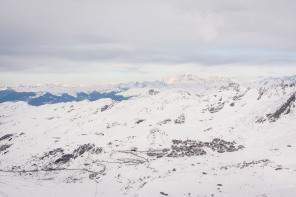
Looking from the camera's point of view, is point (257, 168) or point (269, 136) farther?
point (269, 136)

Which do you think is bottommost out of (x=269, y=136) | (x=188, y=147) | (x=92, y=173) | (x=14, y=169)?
(x=14, y=169)

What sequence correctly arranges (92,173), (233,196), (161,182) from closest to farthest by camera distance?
(233,196) < (161,182) < (92,173)

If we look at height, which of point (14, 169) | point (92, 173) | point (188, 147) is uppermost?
point (188, 147)

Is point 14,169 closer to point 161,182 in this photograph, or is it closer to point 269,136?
point 161,182

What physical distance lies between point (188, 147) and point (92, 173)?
7644cm

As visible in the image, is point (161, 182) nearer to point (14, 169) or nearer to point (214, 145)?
point (214, 145)

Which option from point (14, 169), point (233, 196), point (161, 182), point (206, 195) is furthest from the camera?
point (14, 169)

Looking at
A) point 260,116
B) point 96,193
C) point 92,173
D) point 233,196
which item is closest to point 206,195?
point 233,196

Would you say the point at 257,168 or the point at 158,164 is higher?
the point at 257,168

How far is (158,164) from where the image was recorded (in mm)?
135250

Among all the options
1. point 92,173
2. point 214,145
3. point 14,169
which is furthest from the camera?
point 14,169

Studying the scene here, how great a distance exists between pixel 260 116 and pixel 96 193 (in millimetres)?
155933

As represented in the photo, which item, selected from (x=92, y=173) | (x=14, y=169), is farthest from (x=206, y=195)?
(x=14, y=169)

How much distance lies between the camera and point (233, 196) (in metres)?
50.5
